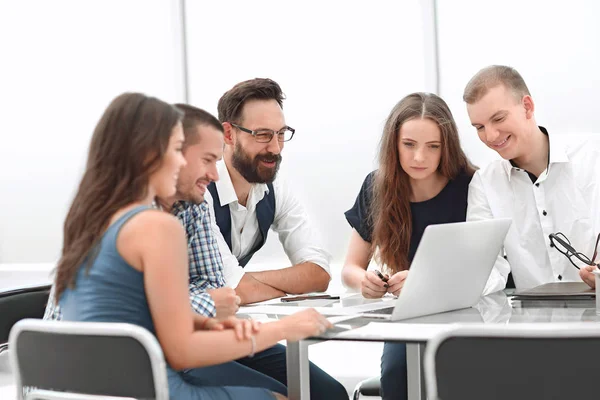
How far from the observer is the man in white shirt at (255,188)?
10.6 ft

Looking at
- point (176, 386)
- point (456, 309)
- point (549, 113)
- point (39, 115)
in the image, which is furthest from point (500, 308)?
point (39, 115)

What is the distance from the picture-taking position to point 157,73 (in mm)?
5422

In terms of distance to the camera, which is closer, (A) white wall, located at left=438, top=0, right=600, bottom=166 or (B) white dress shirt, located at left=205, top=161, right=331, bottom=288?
(B) white dress shirt, located at left=205, top=161, right=331, bottom=288

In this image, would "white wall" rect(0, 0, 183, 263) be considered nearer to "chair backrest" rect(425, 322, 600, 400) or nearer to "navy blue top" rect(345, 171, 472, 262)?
"navy blue top" rect(345, 171, 472, 262)

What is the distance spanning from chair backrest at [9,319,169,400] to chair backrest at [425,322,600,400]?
563mm

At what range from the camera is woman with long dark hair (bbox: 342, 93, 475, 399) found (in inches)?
122

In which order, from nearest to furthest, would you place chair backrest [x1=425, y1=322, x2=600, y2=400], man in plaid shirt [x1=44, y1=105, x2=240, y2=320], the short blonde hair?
chair backrest [x1=425, y1=322, x2=600, y2=400], man in plaid shirt [x1=44, y1=105, x2=240, y2=320], the short blonde hair

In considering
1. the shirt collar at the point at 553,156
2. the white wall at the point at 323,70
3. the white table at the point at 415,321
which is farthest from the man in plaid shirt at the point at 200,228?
the white wall at the point at 323,70

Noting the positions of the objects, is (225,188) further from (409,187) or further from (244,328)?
(244,328)

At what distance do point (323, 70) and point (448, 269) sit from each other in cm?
292

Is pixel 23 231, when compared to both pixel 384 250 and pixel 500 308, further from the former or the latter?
pixel 500 308

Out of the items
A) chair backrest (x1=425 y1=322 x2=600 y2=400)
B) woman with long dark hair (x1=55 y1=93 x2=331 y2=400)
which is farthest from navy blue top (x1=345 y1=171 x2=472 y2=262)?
chair backrest (x1=425 y1=322 x2=600 y2=400)

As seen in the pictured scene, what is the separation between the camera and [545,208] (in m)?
3.12

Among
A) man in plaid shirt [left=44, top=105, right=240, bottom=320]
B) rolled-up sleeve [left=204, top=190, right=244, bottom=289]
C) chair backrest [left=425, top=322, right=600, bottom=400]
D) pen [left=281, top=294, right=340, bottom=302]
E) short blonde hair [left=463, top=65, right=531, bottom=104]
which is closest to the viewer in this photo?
chair backrest [left=425, top=322, right=600, bottom=400]
